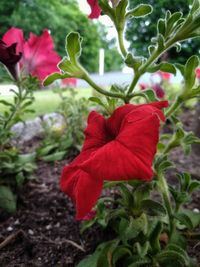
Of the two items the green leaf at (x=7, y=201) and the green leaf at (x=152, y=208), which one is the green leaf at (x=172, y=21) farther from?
the green leaf at (x=7, y=201)

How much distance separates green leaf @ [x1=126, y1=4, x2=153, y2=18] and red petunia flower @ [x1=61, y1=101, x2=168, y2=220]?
17cm

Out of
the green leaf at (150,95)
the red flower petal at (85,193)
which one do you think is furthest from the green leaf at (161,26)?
the red flower petal at (85,193)

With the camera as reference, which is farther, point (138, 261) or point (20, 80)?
Answer: point (20, 80)

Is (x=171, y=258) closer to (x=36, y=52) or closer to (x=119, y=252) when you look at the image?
(x=119, y=252)

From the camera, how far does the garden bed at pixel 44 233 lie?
83cm

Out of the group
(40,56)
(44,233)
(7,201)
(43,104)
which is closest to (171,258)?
(44,233)

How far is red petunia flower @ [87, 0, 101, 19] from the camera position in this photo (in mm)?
688

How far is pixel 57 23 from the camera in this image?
143 cm

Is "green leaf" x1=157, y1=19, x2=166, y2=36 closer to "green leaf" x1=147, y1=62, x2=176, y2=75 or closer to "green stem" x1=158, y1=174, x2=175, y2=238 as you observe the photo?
"green leaf" x1=147, y1=62, x2=176, y2=75

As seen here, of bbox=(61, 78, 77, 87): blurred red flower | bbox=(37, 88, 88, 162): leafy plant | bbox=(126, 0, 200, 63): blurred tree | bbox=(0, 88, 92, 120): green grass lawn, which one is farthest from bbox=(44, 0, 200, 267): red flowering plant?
bbox=(61, 78, 77, 87): blurred red flower

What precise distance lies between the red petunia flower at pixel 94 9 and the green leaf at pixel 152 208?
0.34 metres

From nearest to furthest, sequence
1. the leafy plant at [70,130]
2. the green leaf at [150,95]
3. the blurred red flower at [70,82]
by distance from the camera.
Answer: the green leaf at [150,95]
the leafy plant at [70,130]
the blurred red flower at [70,82]

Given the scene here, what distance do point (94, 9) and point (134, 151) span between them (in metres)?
0.33

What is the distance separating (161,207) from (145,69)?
23 cm
